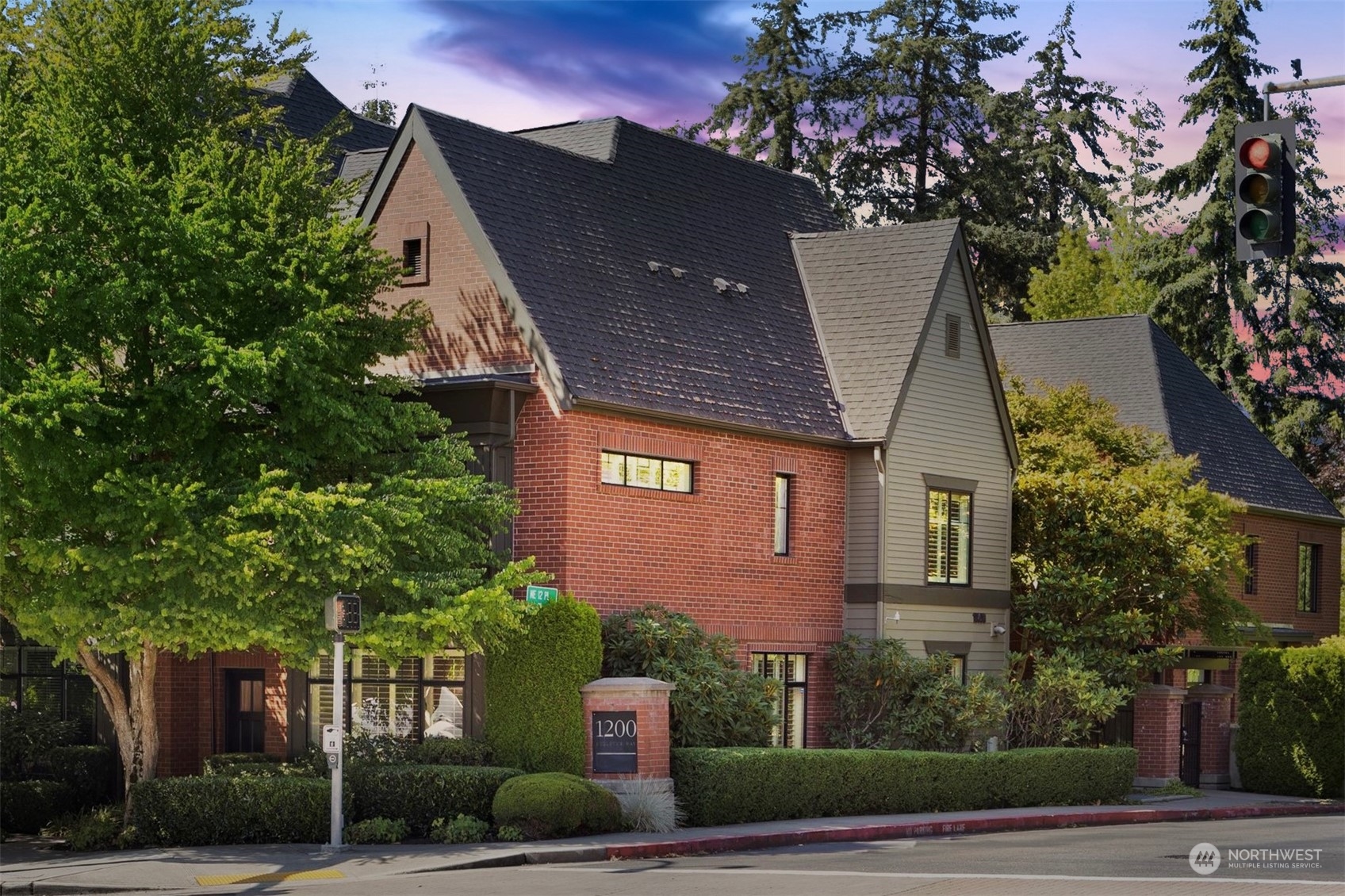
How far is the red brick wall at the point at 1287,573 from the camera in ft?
147

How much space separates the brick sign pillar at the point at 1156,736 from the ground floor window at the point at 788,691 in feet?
28.3

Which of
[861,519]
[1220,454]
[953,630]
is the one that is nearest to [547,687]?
[861,519]

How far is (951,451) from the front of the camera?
32438mm

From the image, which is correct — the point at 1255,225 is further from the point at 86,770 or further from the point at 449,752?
the point at 86,770

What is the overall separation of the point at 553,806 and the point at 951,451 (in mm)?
13013

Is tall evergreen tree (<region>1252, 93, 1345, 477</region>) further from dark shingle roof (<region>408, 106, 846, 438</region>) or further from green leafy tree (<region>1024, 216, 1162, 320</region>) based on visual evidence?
dark shingle roof (<region>408, 106, 846, 438</region>)

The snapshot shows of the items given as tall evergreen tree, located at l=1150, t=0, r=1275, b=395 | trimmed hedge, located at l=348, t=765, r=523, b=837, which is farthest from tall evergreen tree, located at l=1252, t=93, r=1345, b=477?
trimmed hedge, located at l=348, t=765, r=523, b=837

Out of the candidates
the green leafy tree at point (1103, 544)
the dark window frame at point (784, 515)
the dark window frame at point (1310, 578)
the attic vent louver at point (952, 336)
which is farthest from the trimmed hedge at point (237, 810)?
the dark window frame at point (1310, 578)

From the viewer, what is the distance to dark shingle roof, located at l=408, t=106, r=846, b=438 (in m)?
27.5

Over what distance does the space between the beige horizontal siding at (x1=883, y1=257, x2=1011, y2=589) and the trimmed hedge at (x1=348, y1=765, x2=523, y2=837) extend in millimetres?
10557

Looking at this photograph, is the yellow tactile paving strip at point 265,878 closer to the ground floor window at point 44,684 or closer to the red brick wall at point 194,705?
the red brick wall at point 194,705

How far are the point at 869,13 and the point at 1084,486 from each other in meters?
31.0

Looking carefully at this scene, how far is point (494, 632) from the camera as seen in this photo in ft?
79.0

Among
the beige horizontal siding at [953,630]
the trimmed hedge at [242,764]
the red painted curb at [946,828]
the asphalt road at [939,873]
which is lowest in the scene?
the red painted curb at [946,828]
